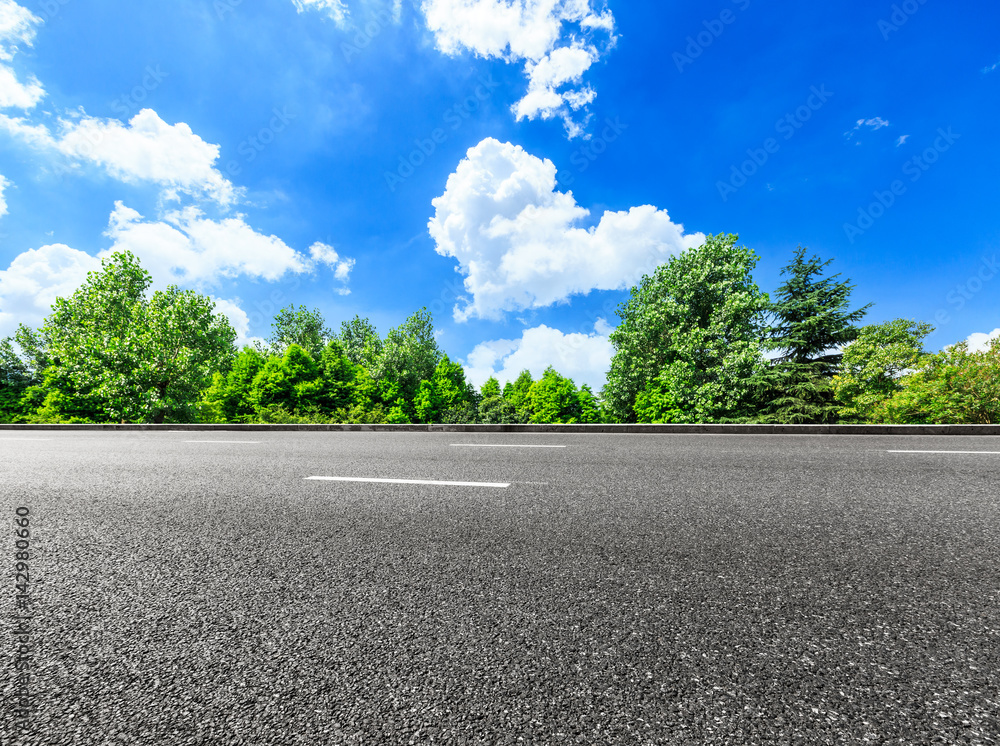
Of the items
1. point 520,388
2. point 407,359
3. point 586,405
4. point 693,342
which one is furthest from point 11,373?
point 693,342

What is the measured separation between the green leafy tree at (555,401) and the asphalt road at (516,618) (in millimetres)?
35880

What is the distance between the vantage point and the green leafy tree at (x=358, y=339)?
41472mm

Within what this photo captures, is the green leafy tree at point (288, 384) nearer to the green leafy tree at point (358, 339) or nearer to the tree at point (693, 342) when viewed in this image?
the green leafy tree at point (358, 339)

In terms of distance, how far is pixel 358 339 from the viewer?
4556cm

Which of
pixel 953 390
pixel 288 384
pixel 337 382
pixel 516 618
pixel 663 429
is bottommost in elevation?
pixel 516 618

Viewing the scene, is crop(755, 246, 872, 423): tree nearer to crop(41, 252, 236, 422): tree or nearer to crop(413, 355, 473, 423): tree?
crop(413, 355, 473, 423): tree

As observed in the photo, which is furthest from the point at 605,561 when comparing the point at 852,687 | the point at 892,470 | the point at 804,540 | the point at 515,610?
the point at 892,470

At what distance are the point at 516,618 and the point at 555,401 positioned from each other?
3888cm

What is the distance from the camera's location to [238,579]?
2.23 meters

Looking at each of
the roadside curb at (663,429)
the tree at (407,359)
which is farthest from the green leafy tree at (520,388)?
the roadside curb at (663,429)

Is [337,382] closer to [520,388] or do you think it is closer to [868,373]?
[520,388]

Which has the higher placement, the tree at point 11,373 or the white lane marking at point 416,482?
the tree at point 11,373

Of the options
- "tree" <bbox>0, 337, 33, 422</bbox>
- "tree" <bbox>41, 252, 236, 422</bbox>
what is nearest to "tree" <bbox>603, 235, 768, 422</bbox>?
"tree" <bbox>41, 252, 236, 422</bbox>

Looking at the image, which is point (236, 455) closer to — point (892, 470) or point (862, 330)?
→ point (892, 470)
